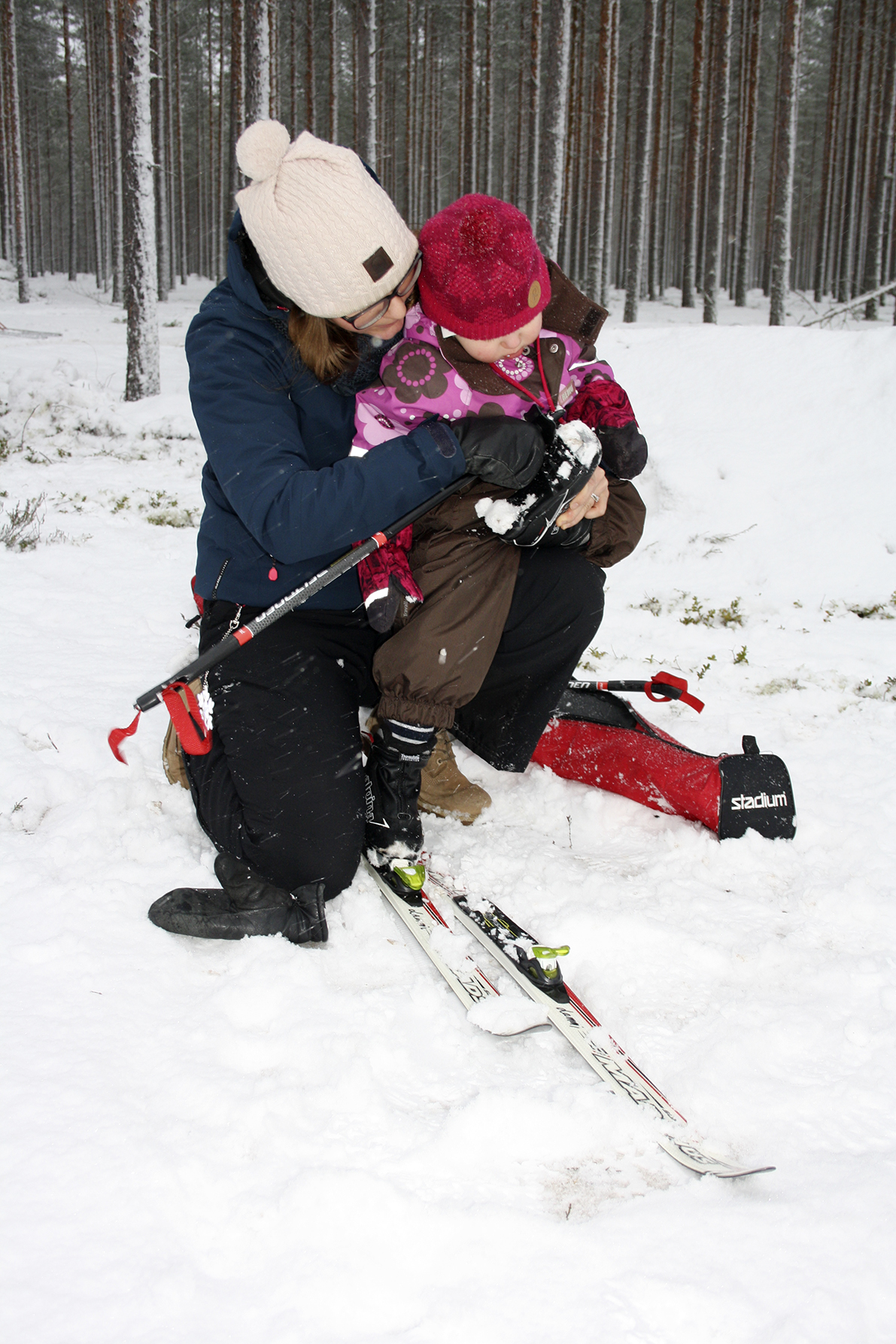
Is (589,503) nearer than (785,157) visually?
Yes

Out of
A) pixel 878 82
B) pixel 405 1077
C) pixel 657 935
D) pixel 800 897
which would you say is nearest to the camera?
pixel 405 1077

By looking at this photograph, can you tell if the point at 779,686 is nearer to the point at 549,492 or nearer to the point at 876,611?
the point at 876,611

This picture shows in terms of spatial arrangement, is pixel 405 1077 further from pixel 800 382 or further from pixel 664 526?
pixel 800 382

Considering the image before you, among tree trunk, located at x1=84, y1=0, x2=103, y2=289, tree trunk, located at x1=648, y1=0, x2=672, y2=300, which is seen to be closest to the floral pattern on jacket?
tree trunk, located at x1=648, y1=0, x2=672, y2=300

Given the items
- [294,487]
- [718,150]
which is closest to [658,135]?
[718,150]

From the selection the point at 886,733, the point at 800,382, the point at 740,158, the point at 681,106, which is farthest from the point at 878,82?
the point at 886,733

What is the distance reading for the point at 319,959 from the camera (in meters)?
1.98

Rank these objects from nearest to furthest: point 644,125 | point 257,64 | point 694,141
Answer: point 257,64 → point 644,125 → point 694,141

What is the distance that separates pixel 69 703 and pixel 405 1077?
192 centimetres

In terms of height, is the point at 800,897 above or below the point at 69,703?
below

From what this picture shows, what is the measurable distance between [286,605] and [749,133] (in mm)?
24115

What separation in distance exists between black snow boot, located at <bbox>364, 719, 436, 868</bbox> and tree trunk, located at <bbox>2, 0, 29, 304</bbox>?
20.7 metres

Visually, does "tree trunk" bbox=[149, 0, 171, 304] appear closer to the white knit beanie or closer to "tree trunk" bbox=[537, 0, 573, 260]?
"tree trunk" bbox=[537, 0, 573, 260]

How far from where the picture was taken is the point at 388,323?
2.23 m
